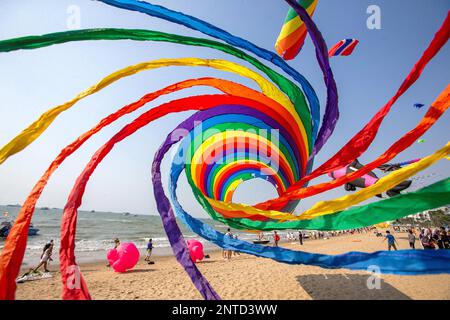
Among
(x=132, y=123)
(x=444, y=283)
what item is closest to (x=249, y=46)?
(x=132, y=123)

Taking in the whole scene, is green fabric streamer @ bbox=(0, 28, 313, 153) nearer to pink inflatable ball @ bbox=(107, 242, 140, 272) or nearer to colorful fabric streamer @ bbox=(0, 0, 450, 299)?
colorful fabric streamer @ bbox=(0, 0, 450, 299)

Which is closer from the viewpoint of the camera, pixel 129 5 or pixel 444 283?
pixel 129 5

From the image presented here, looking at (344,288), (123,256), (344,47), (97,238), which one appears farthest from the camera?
(97,238)

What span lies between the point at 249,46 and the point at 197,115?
1290mm

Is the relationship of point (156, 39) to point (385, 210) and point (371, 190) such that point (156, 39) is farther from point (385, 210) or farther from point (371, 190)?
point (385, 210)

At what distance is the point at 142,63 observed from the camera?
2.97 metres

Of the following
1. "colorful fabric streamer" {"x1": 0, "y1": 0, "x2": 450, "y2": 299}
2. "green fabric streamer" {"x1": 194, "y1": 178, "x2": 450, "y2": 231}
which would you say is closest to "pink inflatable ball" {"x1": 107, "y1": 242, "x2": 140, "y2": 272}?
"colorful fabric streamer" {"x1": 0, "y1": 0, "x2": 450, "y2": 299}

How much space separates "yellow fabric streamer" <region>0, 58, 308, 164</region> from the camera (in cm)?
242

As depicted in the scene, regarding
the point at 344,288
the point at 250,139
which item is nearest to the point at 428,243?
the point at 344,288

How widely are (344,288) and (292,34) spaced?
28.5 ft

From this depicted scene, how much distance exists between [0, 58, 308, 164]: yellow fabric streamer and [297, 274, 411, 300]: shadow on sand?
6.26m

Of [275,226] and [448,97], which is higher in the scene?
[448,97]

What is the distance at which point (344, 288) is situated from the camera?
8203 millimetres

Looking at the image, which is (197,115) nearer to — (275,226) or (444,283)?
(275,226)
